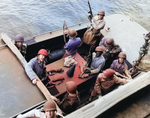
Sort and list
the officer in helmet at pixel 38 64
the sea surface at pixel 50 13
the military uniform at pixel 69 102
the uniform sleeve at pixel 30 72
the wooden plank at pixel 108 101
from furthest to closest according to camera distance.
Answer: the sea surface at pixel 50 13 < the officer in helmet at pixel 38 64 < the military uniform at pixel 69 102 < the uniform sleeve at pixel 30 72 < the wooden plank at pixel 108 101

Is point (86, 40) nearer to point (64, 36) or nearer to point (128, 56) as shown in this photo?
point (64, 36)

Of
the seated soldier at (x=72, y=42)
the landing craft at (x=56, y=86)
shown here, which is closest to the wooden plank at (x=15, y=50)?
the landing craft at (x=56, y=86)

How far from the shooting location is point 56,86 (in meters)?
4.11

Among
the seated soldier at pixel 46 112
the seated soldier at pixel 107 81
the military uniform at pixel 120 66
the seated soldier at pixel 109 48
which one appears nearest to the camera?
the seated soldier at pixel 46 112

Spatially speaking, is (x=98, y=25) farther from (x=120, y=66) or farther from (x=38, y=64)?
(x=38, y=64)

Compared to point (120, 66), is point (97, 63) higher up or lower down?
higher up

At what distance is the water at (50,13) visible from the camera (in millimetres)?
10930

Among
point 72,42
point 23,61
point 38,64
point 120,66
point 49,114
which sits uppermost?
point 23,61

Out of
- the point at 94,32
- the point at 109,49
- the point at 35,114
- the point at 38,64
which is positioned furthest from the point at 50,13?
the point at 35,114

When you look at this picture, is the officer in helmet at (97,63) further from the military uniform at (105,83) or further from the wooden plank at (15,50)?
the wooden plank at (15,50)

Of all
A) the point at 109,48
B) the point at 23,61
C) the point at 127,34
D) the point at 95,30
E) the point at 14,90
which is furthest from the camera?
the point at 127,34

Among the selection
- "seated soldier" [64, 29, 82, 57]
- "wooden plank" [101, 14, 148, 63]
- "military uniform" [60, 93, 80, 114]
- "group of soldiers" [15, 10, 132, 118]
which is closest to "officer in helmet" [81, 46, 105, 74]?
"group of soldiers" [15, 10, 132, 118]

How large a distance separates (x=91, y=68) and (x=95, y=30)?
167cm

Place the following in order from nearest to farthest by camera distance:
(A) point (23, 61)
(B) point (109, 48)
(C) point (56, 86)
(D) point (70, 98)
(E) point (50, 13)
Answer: (D) point (70, 98) < (A) point (23, 61) < (C) point (56, 86) < (B) point (109, 48) < (E) point (50, 13)
